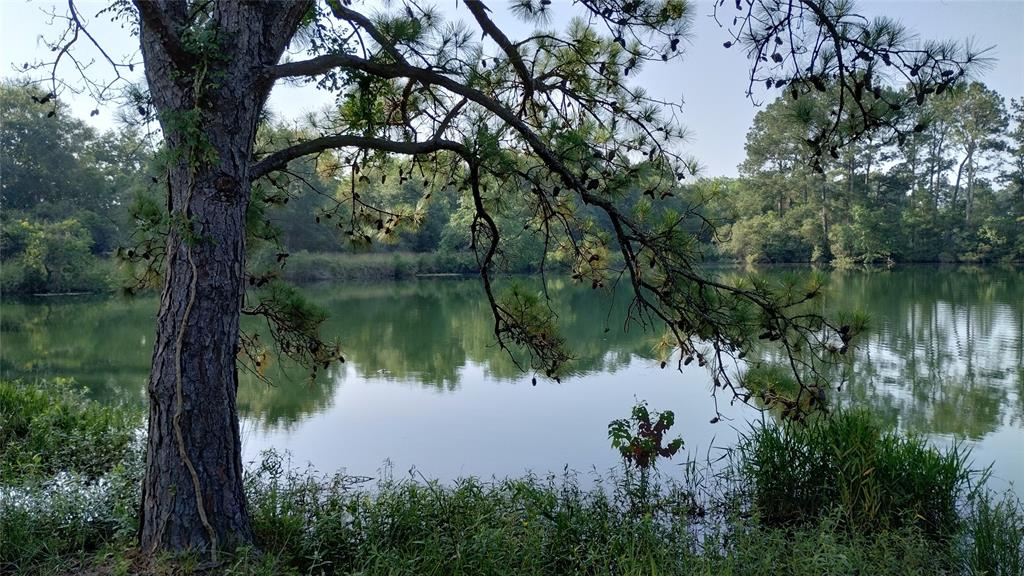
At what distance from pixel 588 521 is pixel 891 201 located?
29636 millimetres

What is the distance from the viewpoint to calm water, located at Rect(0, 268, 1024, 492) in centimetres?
545

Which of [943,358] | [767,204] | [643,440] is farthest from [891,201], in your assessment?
[643,440]

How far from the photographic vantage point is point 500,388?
7.85 m

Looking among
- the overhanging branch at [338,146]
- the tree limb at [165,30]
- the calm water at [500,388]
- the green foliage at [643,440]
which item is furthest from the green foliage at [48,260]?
the tree limb at [165,30]

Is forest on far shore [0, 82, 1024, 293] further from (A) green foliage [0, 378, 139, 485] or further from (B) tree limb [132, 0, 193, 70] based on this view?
(B) tree limb [132, 0, 193, 70]

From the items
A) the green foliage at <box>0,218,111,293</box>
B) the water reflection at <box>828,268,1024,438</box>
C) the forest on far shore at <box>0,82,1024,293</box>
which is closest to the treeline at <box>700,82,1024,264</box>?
the forest on far shore at <box>0,82,1024,293</box>

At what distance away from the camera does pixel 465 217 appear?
67.9 feet

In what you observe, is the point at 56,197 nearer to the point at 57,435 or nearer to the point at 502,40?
the point at 57,435

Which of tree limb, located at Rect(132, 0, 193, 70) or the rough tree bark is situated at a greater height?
tree limb, located at Rect(132, 0, 193, 70)

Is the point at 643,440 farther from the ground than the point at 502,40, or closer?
closer

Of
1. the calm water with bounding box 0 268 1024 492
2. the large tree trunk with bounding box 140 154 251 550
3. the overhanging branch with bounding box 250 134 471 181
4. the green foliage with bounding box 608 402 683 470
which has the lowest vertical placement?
the calm water with bounding box 0 268 1024 492

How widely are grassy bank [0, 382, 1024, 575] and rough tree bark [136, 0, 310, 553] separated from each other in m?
0.16

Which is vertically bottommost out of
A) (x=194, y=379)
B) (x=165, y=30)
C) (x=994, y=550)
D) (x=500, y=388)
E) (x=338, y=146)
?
(x=500, y=388)

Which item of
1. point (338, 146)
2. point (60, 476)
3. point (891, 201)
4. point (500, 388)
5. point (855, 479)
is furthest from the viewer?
point (891, 201)
